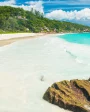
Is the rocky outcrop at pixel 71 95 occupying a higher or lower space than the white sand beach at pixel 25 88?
higher

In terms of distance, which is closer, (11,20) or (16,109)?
(16,109)

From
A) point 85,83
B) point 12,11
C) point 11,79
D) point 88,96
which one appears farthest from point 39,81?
point 12,11

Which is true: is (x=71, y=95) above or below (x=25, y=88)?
above

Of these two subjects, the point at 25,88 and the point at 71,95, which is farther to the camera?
the point at 25,88

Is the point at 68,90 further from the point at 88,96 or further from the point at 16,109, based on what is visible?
the point at 16,109

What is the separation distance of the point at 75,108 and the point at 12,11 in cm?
15858

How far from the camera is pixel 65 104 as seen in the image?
12.2m

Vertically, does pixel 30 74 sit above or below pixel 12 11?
above

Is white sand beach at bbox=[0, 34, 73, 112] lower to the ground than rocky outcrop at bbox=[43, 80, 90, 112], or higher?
lower

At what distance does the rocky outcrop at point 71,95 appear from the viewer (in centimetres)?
1200

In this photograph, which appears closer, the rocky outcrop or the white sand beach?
the rocky outcrop

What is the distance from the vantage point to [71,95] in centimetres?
1291

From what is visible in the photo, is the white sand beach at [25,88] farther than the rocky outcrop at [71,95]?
Yes

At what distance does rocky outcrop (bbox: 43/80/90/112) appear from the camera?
12005mm
